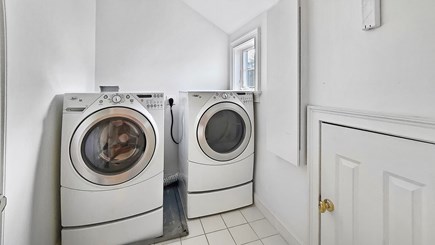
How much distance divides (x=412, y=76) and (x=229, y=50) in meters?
2.24

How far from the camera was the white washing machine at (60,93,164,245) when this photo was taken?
1442mm

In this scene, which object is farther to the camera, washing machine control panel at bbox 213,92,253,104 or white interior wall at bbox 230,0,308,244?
washing machine control panel at bbox 213,92,253,104

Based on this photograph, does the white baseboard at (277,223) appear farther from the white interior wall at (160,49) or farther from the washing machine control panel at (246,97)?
the white interior wall at (160,49)

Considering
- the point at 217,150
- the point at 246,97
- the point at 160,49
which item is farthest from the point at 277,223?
the point at 160,49

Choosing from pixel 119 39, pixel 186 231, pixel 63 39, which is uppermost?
pixel 119 39

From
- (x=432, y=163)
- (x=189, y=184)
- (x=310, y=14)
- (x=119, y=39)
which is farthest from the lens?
(x=119, y=39)

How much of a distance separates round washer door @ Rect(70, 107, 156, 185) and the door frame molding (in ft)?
3.79

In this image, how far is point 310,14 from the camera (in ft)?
4.33

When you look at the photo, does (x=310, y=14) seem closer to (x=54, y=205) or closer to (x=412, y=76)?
(x=412, y=76)

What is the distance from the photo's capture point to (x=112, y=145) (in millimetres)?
1558

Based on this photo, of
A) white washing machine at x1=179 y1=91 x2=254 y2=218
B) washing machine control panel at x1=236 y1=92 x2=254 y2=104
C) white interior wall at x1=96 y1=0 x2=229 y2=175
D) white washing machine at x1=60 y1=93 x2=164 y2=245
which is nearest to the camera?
white washing machine at x1=60 y1=93 x2=164 y2=245

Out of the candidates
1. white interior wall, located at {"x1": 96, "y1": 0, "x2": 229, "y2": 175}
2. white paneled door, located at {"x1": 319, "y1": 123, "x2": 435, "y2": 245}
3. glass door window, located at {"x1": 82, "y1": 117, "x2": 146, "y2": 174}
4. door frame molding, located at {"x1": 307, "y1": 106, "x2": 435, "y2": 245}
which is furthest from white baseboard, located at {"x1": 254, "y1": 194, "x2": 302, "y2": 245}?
glass door window, located at {"x1": 82, "y1": 117, "x2": 146, "y2": 174}

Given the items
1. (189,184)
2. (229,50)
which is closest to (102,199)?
(189,184)

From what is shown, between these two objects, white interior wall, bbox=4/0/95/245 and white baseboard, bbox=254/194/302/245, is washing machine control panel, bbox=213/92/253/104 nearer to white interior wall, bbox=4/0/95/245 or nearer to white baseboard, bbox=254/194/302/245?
white baseboard, bbox=254/194/302/245
